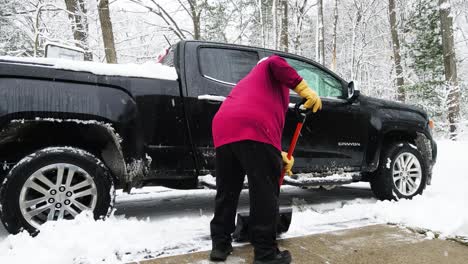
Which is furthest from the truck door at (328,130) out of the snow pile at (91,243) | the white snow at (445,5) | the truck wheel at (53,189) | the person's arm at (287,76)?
the white snow at (445,5)

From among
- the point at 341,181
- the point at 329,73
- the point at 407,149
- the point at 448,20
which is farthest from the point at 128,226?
the point at 448,20

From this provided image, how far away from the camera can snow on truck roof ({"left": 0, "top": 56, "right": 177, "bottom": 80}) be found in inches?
117

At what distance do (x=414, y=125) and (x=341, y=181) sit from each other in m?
1.43

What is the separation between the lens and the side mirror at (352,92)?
14.9 ft

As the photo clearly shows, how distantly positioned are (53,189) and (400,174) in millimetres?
3954

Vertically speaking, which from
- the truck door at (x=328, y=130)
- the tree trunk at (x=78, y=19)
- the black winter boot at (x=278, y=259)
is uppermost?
the tree trunk at (x=78, y=19)

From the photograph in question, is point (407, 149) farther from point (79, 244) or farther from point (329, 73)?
point (79, 244)

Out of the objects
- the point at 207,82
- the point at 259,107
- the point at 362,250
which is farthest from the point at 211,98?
the point at 362,250

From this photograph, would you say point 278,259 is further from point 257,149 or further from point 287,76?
point 287,76

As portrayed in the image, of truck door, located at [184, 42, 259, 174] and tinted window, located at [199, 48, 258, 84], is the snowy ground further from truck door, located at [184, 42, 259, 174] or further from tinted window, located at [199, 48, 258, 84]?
tinted window, located at [199, 48, 258, 84]

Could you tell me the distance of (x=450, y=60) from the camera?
1320 cm

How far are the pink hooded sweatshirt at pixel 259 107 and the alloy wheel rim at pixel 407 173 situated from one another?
2704 mm

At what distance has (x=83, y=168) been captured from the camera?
119 inches

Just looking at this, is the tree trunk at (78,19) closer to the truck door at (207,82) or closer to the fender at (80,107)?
the truck door at (207,82)
